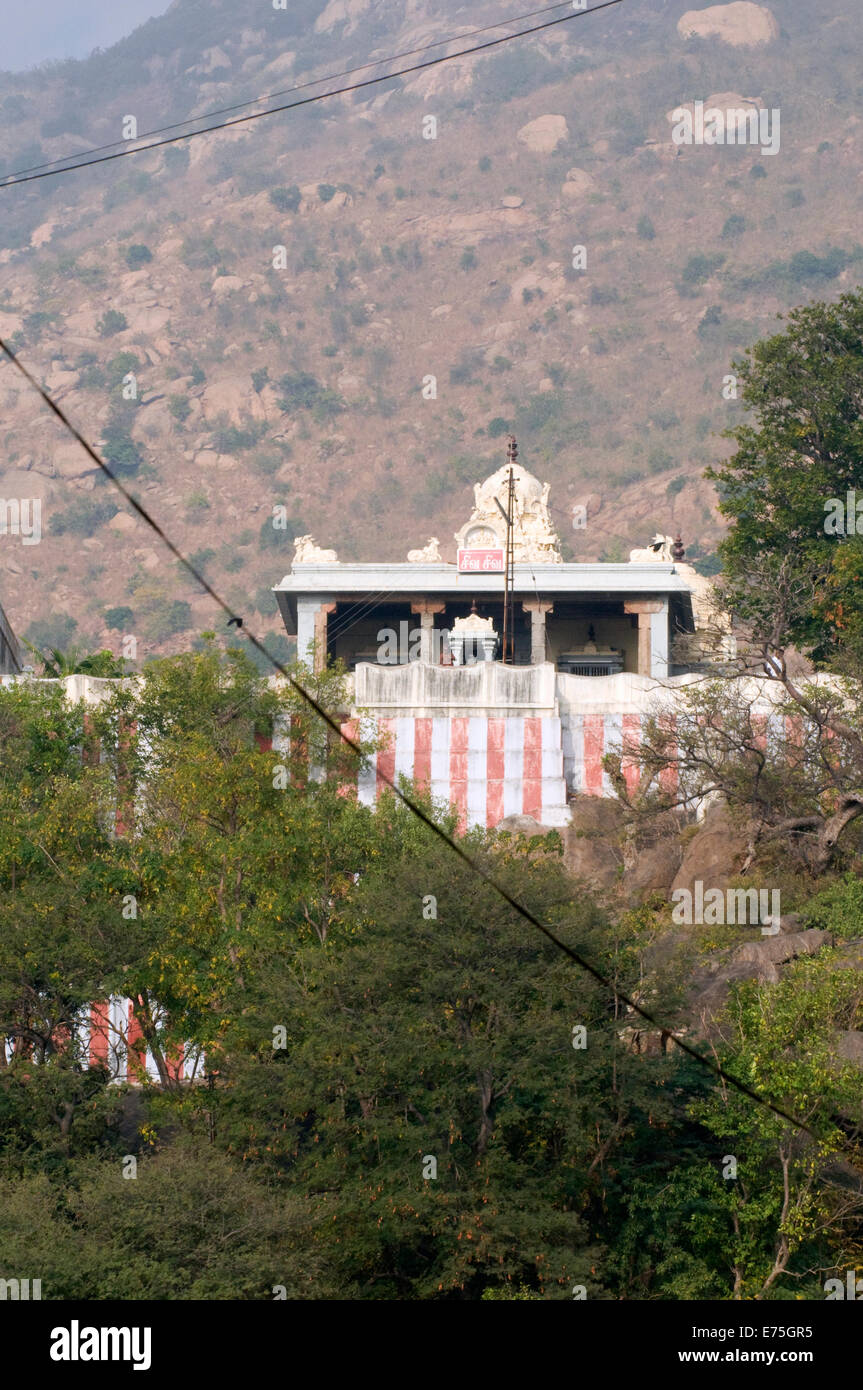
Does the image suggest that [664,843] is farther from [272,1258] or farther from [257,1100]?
[272,1258]

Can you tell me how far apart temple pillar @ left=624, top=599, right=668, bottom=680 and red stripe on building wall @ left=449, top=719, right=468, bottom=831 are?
12.5 m

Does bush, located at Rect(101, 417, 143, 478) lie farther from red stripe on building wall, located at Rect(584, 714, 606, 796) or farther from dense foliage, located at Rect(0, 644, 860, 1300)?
dense foliage, located at Rect(0, 644, 860, 1300)

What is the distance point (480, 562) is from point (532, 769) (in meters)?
14.9

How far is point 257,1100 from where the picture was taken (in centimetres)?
3028

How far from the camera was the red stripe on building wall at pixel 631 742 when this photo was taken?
43938mm

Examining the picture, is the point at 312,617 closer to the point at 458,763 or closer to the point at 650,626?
the point at 650,626

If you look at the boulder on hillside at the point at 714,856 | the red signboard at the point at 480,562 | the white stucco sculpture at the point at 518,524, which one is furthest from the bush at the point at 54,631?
the boulder on hillside at the point at 714,856

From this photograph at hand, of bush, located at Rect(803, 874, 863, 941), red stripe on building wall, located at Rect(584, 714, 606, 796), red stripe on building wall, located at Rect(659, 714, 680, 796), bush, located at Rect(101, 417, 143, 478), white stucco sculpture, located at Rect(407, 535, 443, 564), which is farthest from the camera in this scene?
bush, located at Rect(101, 417, 143, 478)

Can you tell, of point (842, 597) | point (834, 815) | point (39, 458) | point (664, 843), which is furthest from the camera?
point (39, 458)

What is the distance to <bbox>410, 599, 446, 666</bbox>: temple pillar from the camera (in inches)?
2280

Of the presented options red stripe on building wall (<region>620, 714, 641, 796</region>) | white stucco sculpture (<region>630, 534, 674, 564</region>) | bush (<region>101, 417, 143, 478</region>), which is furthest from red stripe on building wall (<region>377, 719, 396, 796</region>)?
bush (<region>101, 417, 143, 478</region>)

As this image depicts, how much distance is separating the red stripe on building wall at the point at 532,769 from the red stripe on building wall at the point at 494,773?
54 centimetres
